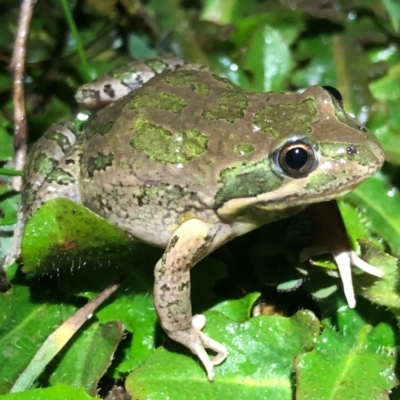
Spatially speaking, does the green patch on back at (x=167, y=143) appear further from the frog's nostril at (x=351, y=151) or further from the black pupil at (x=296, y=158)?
the frog's nostril at (x=351, y=151)

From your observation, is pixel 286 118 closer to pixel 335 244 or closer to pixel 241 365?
pixel 335 244

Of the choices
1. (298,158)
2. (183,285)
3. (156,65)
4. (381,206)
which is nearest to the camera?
(298,158)

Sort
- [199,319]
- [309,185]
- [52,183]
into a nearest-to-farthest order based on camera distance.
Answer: [309,185], [199,319], [52,183]

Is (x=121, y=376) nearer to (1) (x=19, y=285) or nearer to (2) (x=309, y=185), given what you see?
(1) (x=19, y=285)

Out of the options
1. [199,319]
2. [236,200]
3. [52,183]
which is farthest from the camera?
[52,183]

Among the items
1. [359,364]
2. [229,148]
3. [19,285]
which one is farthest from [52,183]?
[359,364]

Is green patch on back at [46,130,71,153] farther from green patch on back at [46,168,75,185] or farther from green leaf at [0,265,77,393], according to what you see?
green leaf at [0,265,77,393]

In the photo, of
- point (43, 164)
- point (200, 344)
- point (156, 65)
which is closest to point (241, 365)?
point (200, 344)

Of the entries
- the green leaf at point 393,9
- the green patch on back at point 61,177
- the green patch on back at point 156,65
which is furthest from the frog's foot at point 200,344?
the green leaf at point 393,9
